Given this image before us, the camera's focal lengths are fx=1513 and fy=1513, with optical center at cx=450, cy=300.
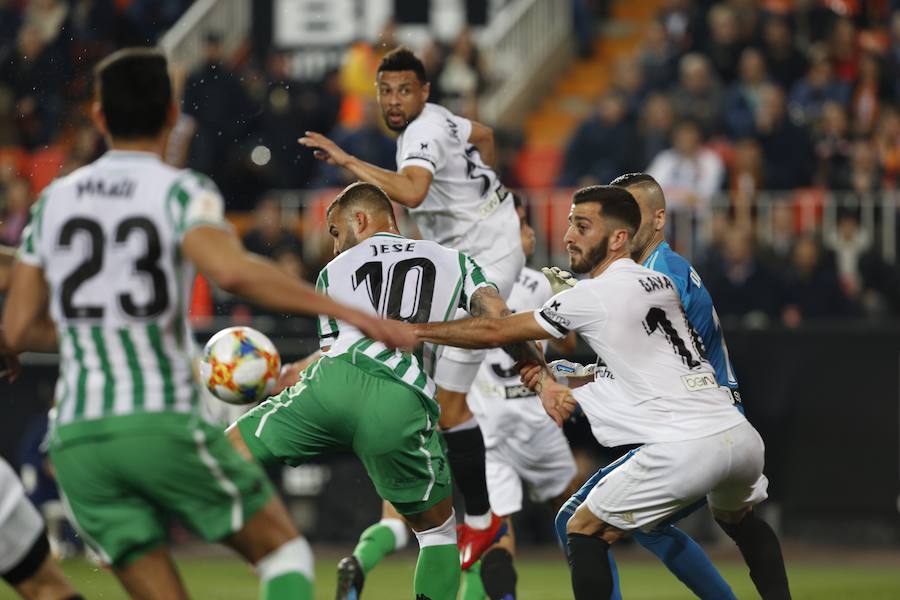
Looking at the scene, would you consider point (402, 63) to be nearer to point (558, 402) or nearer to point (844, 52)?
point (558, 402)

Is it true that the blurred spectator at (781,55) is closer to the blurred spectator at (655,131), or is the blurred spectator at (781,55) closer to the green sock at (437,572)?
the blurred spectator at (655,131)

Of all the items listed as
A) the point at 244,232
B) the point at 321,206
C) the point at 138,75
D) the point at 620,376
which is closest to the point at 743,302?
the point at 321,206

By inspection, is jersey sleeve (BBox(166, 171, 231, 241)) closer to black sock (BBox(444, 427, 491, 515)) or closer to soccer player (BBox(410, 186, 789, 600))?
soccer player (BBox(410, 186, 789, 600))

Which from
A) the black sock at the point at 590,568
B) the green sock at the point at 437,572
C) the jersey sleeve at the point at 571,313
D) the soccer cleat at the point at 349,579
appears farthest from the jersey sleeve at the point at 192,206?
the soccer cleat at the point at 349,579

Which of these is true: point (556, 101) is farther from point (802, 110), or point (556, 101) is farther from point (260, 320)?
point (260, 320)

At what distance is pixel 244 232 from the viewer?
16469 mm

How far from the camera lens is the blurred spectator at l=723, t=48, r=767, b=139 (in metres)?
16.3

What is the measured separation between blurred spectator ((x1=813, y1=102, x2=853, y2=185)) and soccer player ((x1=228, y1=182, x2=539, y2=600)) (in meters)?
9.21

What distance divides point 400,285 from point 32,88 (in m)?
12.6

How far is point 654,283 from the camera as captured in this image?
6535 mm

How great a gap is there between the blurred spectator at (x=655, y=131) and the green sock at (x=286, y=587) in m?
11.4

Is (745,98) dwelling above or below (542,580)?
above

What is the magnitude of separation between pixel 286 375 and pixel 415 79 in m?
1.78

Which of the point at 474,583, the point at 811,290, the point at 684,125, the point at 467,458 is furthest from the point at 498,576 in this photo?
the point at 684,125
